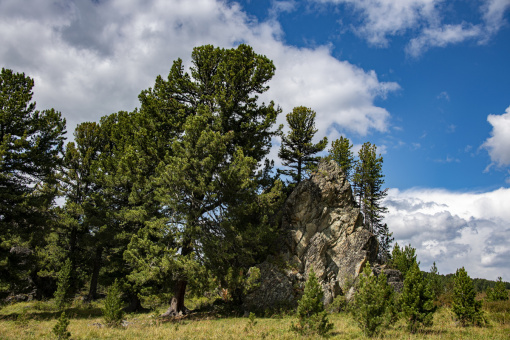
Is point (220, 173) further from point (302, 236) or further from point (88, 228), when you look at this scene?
point (88, 228)

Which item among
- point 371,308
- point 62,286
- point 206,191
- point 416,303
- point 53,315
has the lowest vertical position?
point 53,315

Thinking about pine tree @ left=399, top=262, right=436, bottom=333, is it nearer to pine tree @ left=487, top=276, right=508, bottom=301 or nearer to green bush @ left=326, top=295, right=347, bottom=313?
green bush @ left=326, top=295, right=347, bottom=313

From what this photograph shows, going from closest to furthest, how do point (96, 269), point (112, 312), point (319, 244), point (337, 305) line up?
point (112, 312) < point (337, 305) < point (319, 244) < point (96, 269)

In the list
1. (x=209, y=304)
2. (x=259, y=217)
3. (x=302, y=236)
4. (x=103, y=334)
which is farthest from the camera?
(x=302, y=236)

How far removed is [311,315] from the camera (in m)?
12.9

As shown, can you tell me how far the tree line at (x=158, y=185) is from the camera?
17344 millimetres

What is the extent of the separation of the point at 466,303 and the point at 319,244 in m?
9.78

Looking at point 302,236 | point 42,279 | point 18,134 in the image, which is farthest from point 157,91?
point 42,279

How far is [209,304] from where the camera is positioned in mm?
22109

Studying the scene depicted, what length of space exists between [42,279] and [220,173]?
23.4m

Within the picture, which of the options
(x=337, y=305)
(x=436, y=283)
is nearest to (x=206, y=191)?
(x=337, y=305)

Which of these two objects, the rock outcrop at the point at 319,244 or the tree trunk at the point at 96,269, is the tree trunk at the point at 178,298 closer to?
the rock outcrop at the point at 319,244

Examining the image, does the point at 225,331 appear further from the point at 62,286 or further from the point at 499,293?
the point at 499,293

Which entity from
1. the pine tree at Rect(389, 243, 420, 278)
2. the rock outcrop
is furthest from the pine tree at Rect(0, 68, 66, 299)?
the pine tree at Rect(389, 243, 420, 278)
